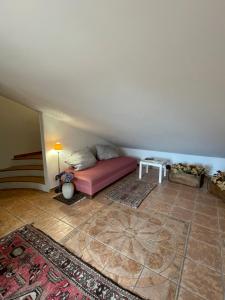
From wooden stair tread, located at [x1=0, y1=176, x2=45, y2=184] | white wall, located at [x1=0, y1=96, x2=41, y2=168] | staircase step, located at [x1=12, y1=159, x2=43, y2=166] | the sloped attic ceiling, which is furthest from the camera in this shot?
staircase step, located at [x1=12, y1=159, x2=43, y2=166]

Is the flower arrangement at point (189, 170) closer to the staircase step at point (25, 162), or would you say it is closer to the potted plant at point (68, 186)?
the potted plant at point (68, 186)

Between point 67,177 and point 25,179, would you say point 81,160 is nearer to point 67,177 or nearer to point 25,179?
point 67,177

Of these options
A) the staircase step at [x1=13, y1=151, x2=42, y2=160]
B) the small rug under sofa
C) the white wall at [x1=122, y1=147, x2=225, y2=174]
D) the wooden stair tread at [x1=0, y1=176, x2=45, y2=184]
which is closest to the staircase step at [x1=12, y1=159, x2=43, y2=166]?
the staircase step at [x1=13, y1=151, x2=42, y2=160]

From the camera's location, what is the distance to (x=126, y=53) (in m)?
1.03

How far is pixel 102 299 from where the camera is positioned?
1.29 meters

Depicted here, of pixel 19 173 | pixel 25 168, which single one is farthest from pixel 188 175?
pixel 19 173

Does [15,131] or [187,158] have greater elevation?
[15,131]

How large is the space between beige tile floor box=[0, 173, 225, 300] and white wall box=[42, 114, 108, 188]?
0.55m

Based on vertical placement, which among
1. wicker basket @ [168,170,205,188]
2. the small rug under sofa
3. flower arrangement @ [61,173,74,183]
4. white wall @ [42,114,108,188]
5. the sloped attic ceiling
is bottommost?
the small rug under sofa

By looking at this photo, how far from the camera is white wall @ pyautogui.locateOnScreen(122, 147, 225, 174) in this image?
374 centimetres

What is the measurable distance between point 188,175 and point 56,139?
3.04m

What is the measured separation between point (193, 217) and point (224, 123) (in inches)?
59.6

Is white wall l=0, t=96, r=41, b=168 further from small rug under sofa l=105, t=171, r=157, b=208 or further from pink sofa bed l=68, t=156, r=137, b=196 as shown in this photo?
small rug under sofa l=105, t=171, r=157, b=208

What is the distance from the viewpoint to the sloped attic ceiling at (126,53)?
762 mm
